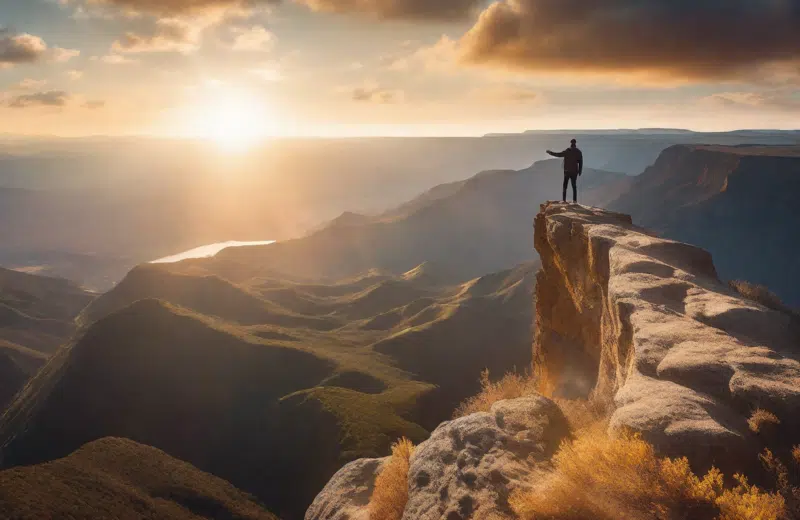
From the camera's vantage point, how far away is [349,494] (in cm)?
2388

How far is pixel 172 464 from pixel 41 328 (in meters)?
152

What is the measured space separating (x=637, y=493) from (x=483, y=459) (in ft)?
20.2

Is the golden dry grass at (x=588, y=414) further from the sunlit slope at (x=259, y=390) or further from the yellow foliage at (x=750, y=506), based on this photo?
the sunlit slope at (x=259, y=390)

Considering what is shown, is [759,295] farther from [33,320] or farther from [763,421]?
[33,320]

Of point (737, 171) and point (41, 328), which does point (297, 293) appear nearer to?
point (41, 328)

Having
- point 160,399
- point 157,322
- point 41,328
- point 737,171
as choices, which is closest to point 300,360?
point 160,399

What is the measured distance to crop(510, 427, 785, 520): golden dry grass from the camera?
8.55m

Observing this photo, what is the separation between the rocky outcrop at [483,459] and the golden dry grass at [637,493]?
2164 mm

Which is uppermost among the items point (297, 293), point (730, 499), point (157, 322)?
point (730, 499)

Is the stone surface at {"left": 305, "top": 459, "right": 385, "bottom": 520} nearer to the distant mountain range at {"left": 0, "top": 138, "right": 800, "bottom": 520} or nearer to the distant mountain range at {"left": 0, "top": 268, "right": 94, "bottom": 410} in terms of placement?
the distant mountain range at {"left": 0, "top": 138, "right": 800, "bottom": 520}

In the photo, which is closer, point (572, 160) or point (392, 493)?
point (392, 493)

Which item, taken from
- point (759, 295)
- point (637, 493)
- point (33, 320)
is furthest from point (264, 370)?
point (33, 320)

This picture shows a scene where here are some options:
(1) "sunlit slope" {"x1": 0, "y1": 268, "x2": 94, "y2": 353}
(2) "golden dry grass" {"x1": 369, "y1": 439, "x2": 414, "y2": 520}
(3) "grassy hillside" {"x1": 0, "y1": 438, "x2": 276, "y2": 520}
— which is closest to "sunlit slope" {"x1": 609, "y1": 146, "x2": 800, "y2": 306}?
(3) "grassy hillside" {"x1": 0, "y1": 438, "x2": 276, "y2": 520}

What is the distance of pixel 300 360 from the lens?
307 ft
